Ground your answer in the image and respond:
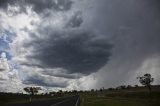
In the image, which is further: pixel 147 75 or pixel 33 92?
pixel 33 92

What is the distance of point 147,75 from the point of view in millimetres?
131250

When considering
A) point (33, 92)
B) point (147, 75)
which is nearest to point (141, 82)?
point (147, 75)

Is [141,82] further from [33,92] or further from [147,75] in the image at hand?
[33,92]

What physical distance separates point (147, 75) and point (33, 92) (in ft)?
318

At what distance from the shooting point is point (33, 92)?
198 meters

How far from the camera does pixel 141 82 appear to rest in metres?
131

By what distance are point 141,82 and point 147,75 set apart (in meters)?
4.52

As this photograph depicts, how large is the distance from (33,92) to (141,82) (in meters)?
94.2

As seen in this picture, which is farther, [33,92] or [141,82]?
[33,92]
